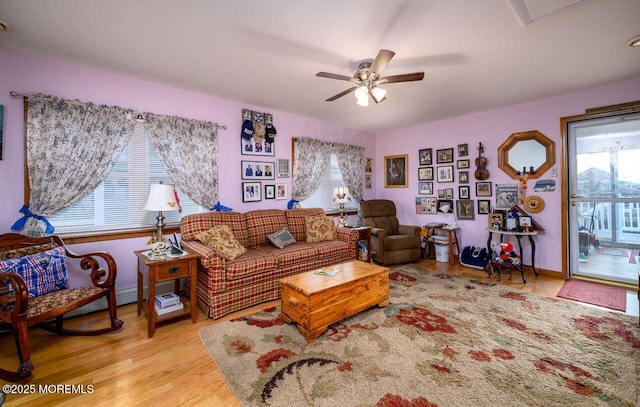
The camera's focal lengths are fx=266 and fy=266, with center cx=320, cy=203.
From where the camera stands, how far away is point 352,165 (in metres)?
5.46

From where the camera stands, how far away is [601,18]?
2066mm

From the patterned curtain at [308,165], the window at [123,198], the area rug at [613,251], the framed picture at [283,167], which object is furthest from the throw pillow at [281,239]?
the area rug at [613,251]

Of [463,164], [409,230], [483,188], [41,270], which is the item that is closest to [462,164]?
[463,164]

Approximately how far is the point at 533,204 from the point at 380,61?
11.5ft

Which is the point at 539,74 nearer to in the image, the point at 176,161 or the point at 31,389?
the point at 176,161

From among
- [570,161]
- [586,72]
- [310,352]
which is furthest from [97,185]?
[570,161]

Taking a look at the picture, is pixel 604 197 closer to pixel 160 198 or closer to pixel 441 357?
pixel 441 357

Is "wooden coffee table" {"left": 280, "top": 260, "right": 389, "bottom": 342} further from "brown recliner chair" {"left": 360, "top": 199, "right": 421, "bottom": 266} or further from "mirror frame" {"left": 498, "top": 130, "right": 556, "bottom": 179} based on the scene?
"mirror frame" {"left": 498, "top": 130, "right": 556, "bottom": 179}

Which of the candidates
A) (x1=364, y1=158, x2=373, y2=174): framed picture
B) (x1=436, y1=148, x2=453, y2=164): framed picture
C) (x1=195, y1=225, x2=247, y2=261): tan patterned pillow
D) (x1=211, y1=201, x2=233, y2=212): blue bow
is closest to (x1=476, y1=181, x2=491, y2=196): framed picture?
(x1=436, y1=148, x2=453, y2=164): framed picture

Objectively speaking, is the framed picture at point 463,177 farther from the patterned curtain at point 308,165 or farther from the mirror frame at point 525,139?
the patterned curtain at point 308,165

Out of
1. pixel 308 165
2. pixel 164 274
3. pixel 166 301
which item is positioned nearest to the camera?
pixel 164 274

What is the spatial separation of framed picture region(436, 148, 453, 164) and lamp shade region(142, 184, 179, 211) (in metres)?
4.48

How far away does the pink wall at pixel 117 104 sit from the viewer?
2.50 metres

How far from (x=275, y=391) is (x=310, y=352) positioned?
448 mm
